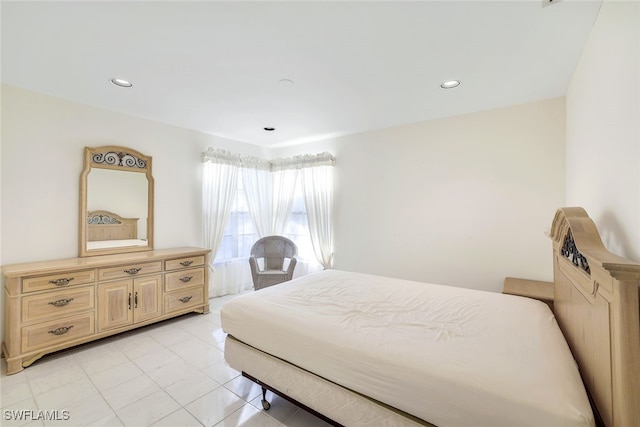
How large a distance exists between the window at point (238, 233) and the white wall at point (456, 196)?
1.59 meters

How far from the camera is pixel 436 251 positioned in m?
3.18

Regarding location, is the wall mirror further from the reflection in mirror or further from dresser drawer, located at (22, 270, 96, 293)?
dresser drawer, located at (22, 270, 96, 293)

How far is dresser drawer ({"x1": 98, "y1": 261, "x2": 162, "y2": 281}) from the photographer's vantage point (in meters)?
2.57

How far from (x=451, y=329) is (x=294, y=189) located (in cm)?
337

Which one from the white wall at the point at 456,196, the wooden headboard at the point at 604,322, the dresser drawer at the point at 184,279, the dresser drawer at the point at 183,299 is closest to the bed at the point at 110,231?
the dresser drawer at the point at 184,279

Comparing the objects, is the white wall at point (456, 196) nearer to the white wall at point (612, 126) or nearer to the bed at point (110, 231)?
the white wall at point (612, 126)

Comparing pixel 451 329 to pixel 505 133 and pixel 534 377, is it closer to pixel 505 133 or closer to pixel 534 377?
pixel 534 377

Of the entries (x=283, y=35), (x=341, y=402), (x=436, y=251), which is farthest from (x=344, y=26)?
(x=436, y=251)

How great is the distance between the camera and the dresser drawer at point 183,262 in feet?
10.1

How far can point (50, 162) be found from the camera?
2.60m

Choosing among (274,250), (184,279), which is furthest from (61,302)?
(274,250)

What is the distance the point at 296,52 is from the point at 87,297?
2900 millimetres

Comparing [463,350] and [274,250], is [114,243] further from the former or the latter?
[463,350]

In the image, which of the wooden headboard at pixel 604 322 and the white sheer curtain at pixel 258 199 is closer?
the wooden headboard at pixel 604 322
